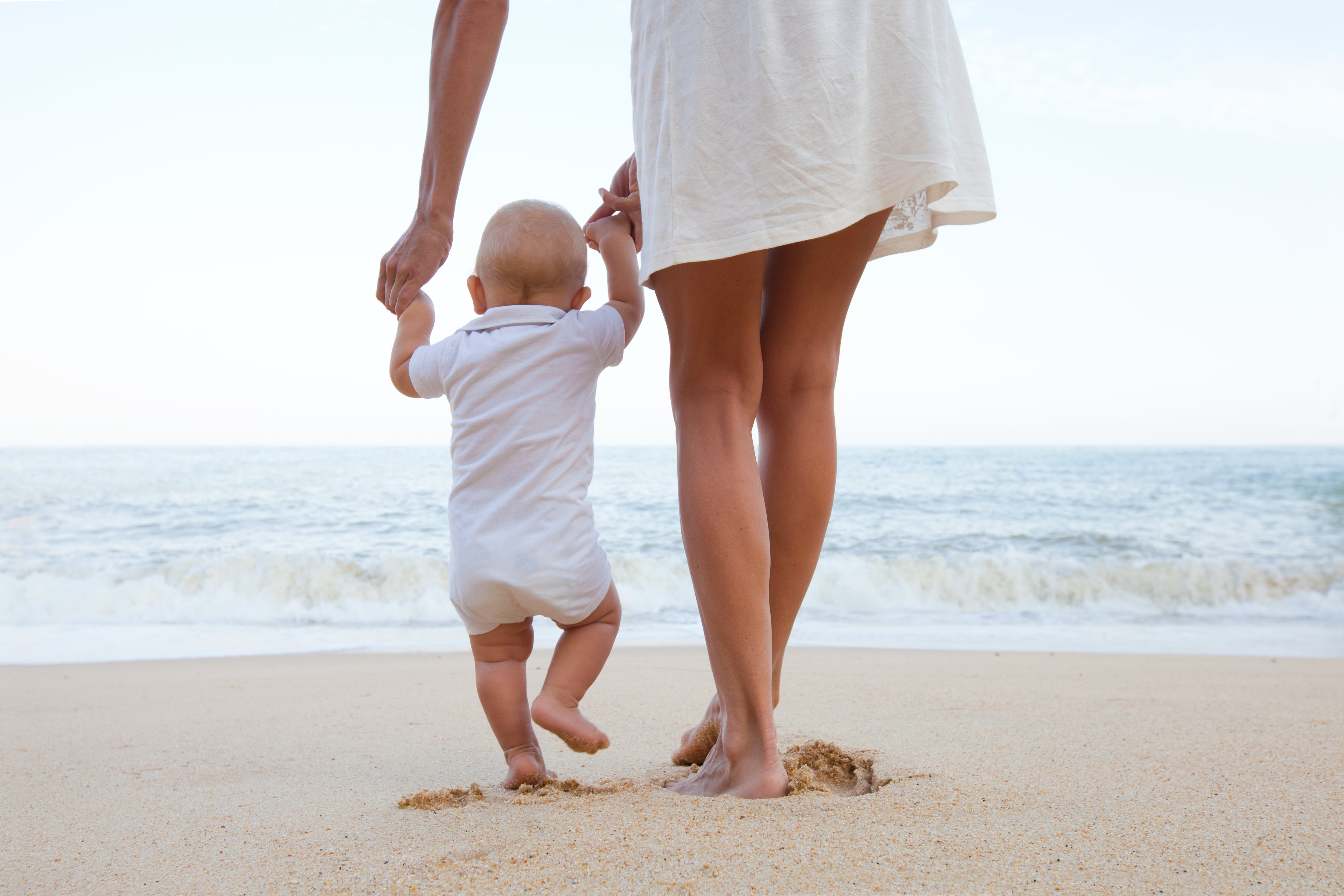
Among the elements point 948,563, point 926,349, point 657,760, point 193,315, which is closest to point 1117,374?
point 926,349

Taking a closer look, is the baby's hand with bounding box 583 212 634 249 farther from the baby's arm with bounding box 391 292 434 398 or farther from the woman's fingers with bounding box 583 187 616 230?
the baby's arm with bounding box 391 292 434 398

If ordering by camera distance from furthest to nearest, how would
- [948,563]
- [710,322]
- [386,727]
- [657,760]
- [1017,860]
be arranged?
[948,563] < [386,727] < [657,760] < [710,322] < [1017,860]

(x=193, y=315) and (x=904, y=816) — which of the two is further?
(x=193, y=315)

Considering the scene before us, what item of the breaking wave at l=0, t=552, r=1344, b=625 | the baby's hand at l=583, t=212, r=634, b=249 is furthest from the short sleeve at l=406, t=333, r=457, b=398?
the breaking wave at l=0, t=552, r=1344, b=625

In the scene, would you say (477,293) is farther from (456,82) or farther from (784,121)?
(784,121)

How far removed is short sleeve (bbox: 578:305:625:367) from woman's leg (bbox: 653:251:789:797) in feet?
0.57

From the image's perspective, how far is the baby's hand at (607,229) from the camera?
1559mm

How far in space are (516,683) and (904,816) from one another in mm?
660

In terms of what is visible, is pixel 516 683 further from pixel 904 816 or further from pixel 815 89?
pixel 815 89

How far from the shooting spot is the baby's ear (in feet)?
5.10

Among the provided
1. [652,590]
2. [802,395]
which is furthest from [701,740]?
[652,590]

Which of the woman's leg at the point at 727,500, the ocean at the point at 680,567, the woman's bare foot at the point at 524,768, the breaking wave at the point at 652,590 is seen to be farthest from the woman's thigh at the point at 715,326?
the breaking wave at the point at 652,590

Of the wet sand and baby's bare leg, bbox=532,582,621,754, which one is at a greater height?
baby's bare leg, bbox=532,582,621,754

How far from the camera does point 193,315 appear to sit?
21.4 m
